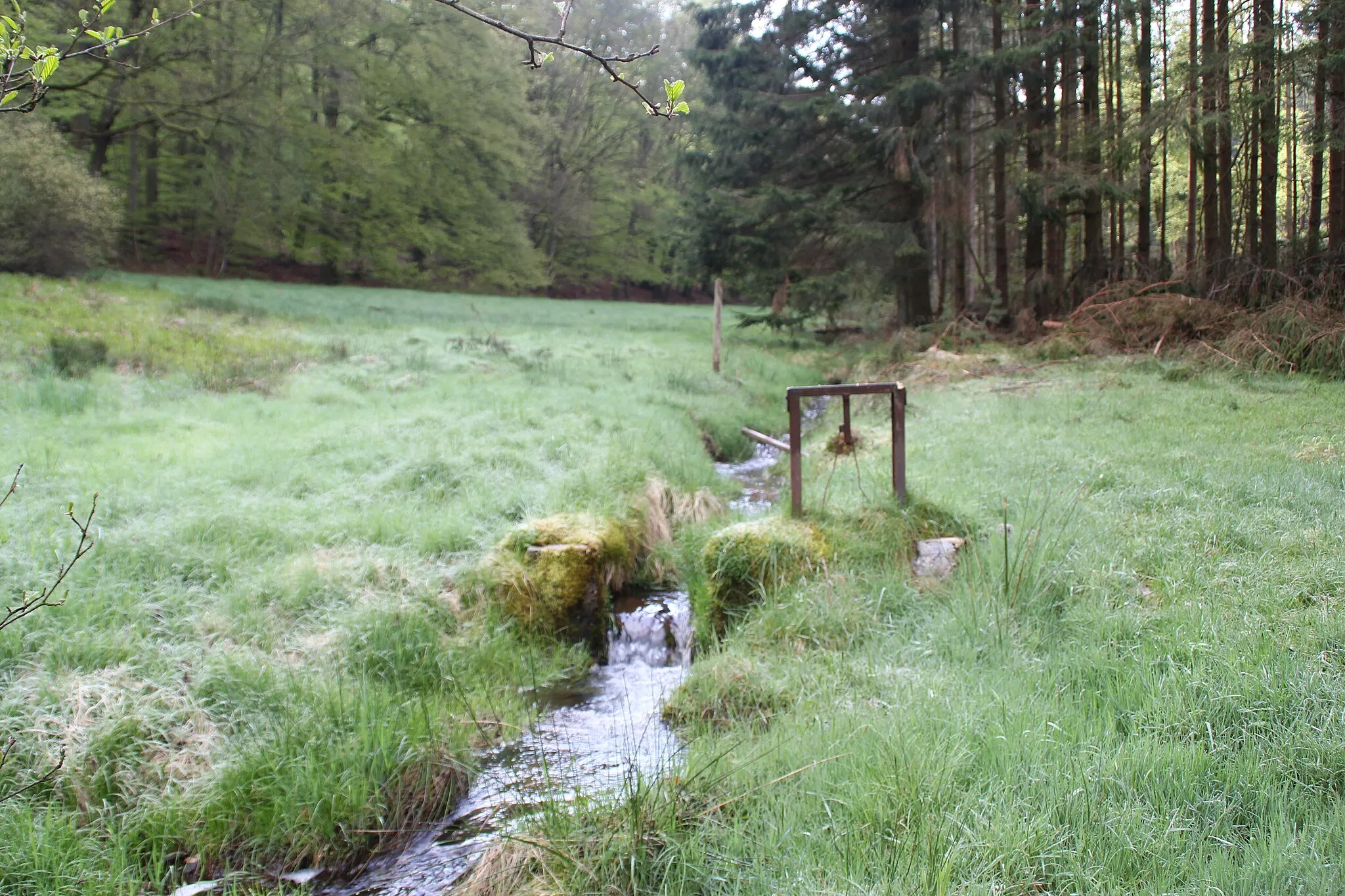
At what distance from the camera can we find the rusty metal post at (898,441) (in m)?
5.59

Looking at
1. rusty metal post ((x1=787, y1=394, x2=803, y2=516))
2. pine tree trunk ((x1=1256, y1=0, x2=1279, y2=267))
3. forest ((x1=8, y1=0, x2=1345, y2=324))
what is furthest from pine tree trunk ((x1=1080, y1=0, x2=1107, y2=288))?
rusty metal post ((x1=787, y1=394, x2=803, y2=516))

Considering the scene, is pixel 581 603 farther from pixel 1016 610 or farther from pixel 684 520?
pixel 1016 610

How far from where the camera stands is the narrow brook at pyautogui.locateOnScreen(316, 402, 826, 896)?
3434 mm

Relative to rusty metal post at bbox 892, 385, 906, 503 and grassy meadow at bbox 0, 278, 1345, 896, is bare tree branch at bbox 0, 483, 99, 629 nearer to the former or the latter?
grassy meadow at bbox 0, 278, 1345, 896

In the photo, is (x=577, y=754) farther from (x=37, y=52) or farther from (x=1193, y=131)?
(x=1193, y=131)

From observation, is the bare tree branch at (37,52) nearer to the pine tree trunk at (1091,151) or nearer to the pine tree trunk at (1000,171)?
the pine tree trunk at (1091,151)

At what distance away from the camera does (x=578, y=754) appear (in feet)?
13.9

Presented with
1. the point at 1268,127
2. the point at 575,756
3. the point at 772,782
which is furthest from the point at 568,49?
the point at 1268,127

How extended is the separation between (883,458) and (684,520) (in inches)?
74.8

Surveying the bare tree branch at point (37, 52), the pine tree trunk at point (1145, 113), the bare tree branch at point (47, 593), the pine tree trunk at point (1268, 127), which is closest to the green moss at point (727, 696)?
the bare tree branch at point (47, 593)

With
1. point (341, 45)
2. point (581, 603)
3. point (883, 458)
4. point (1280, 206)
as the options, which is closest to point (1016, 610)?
point (581, 603)

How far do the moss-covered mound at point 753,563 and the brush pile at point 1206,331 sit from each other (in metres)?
6.47

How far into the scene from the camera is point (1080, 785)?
112 inches

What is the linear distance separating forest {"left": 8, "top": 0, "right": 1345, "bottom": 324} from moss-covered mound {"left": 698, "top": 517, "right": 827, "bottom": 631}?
3.05m
